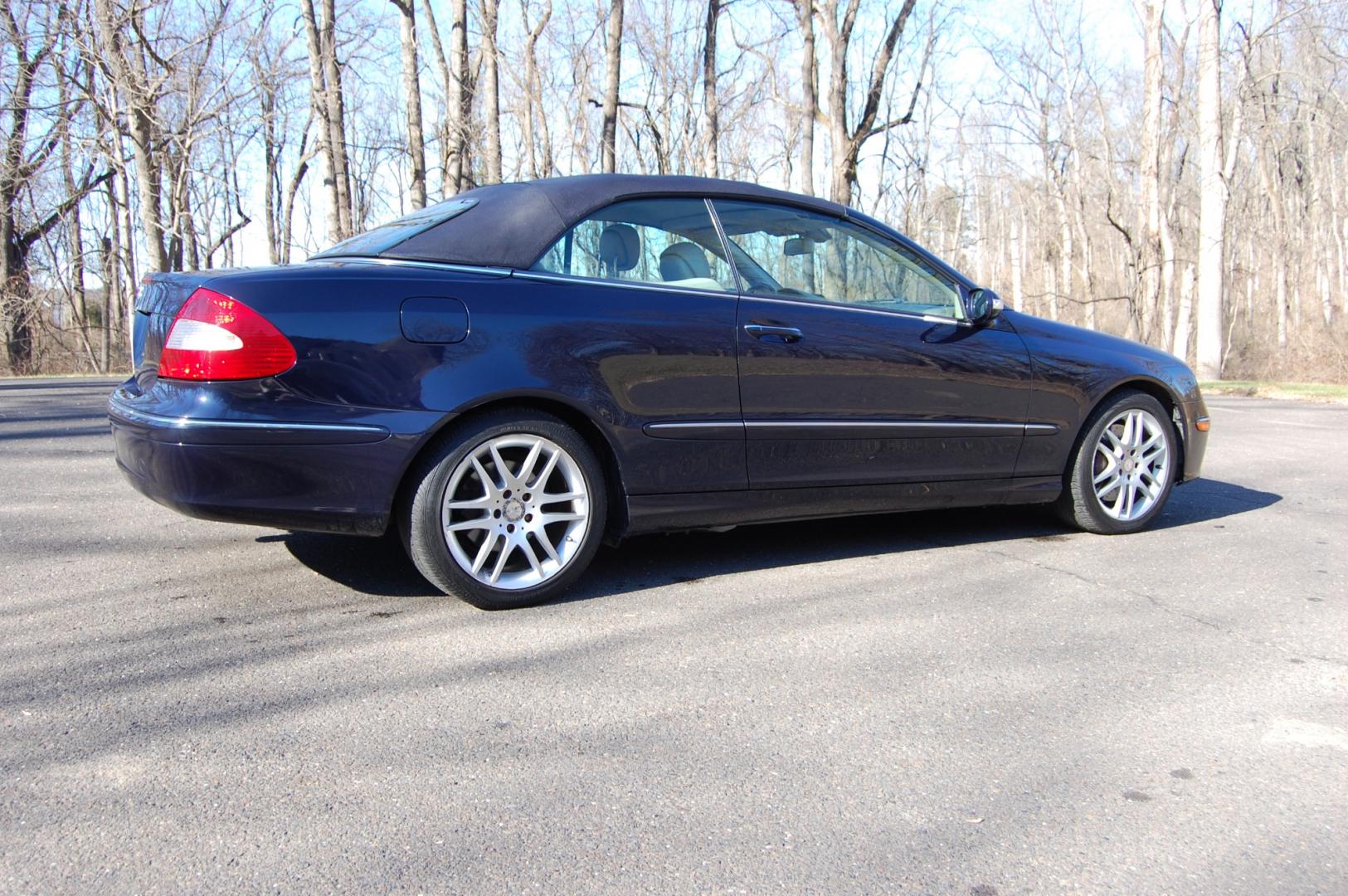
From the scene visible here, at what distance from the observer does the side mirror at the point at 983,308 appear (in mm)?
4586

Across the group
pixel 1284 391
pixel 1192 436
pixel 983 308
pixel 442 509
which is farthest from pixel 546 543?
pixel 1284 391

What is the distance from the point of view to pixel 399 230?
408 centimetres

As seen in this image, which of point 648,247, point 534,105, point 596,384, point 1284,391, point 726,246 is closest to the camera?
point 596,384

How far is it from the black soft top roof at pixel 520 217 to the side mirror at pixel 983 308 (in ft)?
4.39

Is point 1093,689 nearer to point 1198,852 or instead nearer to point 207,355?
point 1198,852

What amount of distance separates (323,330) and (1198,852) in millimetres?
2793

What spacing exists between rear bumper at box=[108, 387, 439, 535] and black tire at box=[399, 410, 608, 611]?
0.31 ft

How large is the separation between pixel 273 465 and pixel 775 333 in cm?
194

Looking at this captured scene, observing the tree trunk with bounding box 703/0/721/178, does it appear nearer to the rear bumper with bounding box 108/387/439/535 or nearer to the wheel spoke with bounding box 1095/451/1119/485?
the wheel spoke with bounding box 1095/451/1119/485

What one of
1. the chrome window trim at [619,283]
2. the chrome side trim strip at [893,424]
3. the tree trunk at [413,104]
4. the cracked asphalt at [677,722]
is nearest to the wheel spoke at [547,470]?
the cracked asphalt at [677,722]

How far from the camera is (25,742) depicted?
2.44 metres

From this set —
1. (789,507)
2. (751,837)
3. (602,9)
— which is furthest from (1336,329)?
(751,837)

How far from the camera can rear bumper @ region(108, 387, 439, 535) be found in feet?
10.6

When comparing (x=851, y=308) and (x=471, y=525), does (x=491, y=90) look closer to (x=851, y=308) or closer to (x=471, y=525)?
(x=851, y=308)
